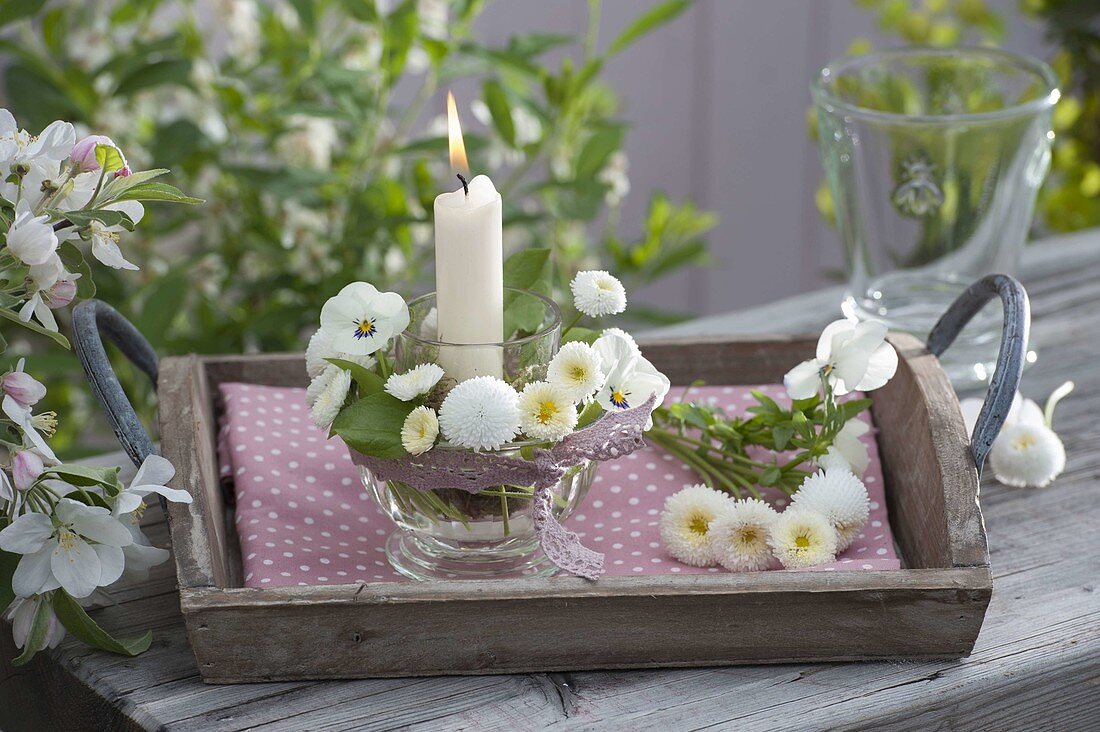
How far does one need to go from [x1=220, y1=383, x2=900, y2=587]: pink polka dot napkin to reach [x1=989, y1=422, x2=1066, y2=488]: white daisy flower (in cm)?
9

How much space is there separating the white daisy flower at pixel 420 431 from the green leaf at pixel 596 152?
23.7 inches

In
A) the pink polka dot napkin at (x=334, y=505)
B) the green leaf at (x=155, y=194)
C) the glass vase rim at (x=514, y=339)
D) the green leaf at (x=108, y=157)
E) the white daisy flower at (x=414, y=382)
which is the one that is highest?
the green leaf at (x=108, y=157)

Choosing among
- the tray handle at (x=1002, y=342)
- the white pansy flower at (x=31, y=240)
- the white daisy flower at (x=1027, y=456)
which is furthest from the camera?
the white daisy flower at (x=1027, y=456)

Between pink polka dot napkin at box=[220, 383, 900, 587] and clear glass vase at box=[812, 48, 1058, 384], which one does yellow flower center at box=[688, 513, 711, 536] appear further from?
clear glass vase at box=[812, 48, 1058, 384]

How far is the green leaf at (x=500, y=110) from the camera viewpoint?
1008 mm

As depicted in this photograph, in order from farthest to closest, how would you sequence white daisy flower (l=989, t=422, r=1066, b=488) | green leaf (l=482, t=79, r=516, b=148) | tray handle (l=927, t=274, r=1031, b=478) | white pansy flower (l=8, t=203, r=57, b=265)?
green leaf (l=482, t=79, r=516, b=148) < white daisy flower (l=989, t=422, r=1066, b=488) < tray handle (l=927, t=274, r=1031, b=478) < white pansy flower (l=8, t=203, r=57, b=265)

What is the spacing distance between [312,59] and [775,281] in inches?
49.7

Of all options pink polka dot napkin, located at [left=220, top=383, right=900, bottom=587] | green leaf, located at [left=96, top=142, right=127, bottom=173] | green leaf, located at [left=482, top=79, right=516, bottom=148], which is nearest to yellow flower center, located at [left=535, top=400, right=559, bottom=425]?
pink polka dot napkin, located at [left=220, top=383, right=900, bottom=587]

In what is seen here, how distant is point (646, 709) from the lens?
1.68 feet

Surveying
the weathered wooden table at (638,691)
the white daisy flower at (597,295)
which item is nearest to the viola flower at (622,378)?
the white daisy flower at (597,295)

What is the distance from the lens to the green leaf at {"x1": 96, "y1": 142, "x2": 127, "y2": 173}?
0.50 m

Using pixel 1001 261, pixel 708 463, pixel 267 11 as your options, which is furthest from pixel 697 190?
pixel 708 463

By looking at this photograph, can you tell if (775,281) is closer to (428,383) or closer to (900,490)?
(900,490)

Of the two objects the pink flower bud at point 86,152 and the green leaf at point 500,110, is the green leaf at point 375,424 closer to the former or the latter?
the pink flower bud at point 86,152
